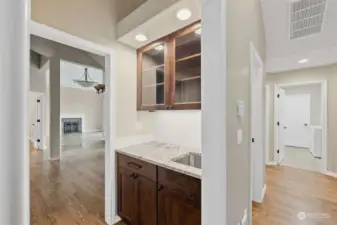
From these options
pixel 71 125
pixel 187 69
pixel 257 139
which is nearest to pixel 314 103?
pixel 257 139

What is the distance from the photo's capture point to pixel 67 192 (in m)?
3.13

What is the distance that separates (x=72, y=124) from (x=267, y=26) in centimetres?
1109

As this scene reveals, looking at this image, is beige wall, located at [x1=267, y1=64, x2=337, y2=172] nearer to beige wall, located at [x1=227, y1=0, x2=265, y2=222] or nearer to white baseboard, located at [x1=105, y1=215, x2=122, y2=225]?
beige wall, located at [x1=227, y1=0, x2=265, y2=222]

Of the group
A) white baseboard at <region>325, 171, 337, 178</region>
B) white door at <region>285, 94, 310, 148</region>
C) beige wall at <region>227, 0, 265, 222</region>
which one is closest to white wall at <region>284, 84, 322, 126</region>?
white door at <region>285, 94, 310, 148</region>

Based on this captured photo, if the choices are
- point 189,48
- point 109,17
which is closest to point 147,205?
point 189,48

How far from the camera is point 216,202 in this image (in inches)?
46.8

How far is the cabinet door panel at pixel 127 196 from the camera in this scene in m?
2.09

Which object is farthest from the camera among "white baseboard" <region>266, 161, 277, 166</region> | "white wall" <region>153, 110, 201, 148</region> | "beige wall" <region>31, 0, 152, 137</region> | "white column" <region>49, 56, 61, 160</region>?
"white column" <region>49, 56, 61, 160</region>

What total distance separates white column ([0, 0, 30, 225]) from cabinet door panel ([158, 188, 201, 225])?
4.51ft

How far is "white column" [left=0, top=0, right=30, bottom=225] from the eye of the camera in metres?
0.28

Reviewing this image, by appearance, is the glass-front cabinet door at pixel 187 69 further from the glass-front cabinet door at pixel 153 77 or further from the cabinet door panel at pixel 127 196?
the cabinet door panel at pixel 127 196

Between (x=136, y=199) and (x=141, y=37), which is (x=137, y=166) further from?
(x=141, y=37)

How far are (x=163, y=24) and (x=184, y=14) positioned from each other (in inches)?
11.4

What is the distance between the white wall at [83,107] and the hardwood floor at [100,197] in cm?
704
